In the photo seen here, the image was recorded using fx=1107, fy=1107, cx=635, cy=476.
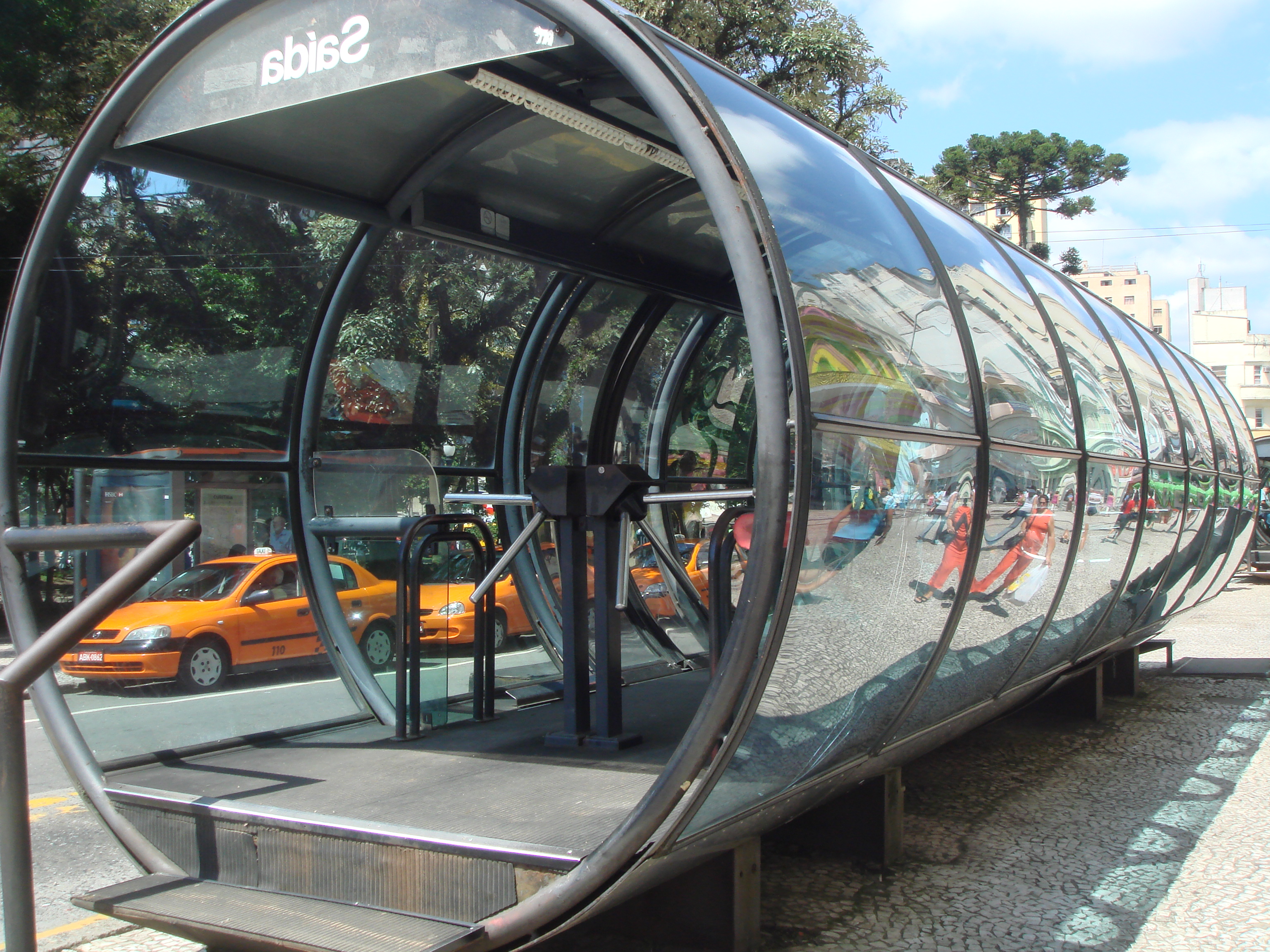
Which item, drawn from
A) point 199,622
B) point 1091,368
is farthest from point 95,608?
point 1091,368

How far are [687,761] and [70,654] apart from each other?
296cm

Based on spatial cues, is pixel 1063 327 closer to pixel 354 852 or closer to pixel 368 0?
pixel 368 0

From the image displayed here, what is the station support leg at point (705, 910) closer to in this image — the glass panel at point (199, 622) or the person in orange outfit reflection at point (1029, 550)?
the person in orange outfit reflection at point (1029, 550)

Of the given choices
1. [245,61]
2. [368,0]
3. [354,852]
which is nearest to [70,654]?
[354,852]

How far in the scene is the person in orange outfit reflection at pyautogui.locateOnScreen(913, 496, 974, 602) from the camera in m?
3.44

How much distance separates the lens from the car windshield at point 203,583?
16.2 ft

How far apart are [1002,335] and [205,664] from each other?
3.40 meters

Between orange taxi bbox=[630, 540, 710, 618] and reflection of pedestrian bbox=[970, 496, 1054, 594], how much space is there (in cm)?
249

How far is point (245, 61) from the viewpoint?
11.3ft

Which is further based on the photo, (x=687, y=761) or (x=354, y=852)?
(x=354, y=852)

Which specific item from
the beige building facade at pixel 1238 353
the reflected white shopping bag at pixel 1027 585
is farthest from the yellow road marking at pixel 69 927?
the beige building facade at pixel 1238 353

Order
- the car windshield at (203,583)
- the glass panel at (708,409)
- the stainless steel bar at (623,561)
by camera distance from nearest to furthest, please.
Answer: the stainless steel bar at (623,561)
the car windshield at (203,583)
the glass panel at (708,409)

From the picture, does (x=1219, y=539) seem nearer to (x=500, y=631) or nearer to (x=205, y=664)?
(x=500, y=631)

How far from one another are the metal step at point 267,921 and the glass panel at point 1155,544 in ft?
14.4
